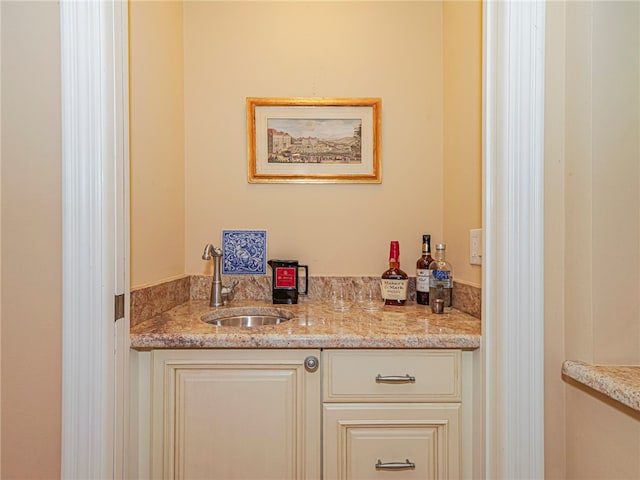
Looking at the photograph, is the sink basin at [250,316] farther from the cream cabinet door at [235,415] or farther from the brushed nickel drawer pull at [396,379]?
the brushed nickel drawer pull at [396,379]

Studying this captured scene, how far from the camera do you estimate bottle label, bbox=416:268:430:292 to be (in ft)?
4.91

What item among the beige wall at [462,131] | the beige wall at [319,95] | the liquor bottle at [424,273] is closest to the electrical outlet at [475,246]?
the beige wall at [462,131]

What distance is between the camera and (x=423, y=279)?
4.95 feet

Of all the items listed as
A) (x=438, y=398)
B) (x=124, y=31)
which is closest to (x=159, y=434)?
(x=438, y=398)

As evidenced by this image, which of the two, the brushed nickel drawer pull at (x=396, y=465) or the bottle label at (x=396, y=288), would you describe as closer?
the brushed nickel drawer pull at (x=396, y=465)

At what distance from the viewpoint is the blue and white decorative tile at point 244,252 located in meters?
1.64

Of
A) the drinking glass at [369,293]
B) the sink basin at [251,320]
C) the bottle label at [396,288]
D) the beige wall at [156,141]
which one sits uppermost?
the beige wall at [156,141]

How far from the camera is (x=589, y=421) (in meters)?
0.83

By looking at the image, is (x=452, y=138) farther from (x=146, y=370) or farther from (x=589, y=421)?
(x=146, y=370)

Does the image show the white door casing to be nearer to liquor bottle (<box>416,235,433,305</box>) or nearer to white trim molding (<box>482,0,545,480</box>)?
white trim molding (<box>482,0,545,480</box>)

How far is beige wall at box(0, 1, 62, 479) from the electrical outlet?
1.22 meters

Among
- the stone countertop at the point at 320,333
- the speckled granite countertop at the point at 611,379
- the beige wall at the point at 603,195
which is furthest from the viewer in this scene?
the stone countertop at the point at 320,333

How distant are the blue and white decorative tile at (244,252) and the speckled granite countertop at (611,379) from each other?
3.85 feet

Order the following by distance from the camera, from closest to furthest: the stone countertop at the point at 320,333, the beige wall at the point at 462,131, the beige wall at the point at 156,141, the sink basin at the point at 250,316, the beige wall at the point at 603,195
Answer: the beige wall at the point at 603,195, the stone countertop at the point at 320,333, the beige wall at the point at 156,141, the beige wall at the point at 462,131, the sink basin at the point at 250,316
